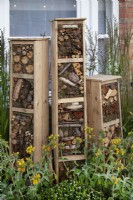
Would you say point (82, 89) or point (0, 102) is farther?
point (0, 102)

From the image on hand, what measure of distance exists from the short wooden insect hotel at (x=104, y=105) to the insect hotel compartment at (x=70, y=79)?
15cm

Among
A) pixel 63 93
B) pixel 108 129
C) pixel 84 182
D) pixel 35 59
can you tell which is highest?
pixel 35 59

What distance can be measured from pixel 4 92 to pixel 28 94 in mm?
456

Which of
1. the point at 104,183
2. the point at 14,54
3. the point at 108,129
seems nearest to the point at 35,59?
the point at 14,54

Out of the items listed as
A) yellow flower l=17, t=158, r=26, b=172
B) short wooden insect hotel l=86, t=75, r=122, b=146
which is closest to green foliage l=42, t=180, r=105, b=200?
yellow flower l=17, t=158, r=26, b=172

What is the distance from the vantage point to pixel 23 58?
4551 mm

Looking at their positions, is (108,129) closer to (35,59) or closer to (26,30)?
(35,59)

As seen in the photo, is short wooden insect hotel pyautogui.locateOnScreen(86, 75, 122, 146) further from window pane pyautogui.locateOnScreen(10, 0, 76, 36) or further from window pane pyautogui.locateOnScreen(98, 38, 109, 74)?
window pane pyautogui.locateOnScreen(10, 0, 76, 36)

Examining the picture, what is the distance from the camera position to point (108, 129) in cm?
470

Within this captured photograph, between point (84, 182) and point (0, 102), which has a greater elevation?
point (0, 102)

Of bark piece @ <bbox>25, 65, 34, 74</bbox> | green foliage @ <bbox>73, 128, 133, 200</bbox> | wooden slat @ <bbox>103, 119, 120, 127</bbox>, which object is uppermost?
bark piece @ <bbox>25, 65, 34, 74</bbox>

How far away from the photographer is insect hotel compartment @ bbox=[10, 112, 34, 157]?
4562 millimetres

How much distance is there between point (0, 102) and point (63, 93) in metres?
0.74

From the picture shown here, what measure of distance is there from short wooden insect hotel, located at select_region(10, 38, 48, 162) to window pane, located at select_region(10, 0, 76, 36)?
99 cm
